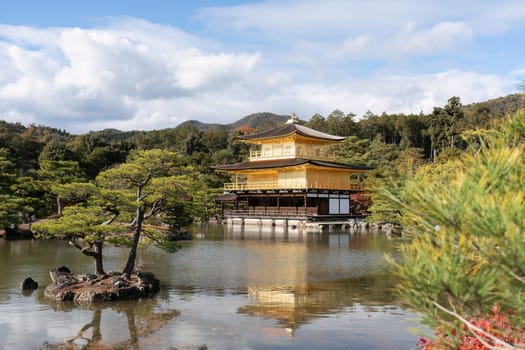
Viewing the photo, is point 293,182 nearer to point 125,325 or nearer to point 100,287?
point 100,287

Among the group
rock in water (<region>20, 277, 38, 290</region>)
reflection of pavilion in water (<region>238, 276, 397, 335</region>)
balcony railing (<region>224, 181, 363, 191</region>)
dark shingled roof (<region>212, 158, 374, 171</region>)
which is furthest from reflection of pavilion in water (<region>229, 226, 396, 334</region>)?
dark shingled roof (<region>212, 158, 374, 171</region>)

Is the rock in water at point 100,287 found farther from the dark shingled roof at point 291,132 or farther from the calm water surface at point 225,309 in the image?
the dark shingled roof at point 291,132

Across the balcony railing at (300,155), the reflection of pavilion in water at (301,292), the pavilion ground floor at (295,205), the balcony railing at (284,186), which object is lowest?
the reflection of pavilion in water at (301,292)

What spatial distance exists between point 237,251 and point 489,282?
15.7 m

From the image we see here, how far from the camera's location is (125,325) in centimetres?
765

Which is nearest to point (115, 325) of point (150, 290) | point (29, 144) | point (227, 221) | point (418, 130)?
point (150, 290)

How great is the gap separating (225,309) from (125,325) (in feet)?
5.82

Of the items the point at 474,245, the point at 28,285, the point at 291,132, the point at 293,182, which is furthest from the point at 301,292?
the point at 291,132

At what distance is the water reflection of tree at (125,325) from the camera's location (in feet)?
22.0

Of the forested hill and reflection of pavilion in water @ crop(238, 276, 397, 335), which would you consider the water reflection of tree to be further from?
the forested hill

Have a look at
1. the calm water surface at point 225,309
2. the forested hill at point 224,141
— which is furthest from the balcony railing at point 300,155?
the calm water surface at point 225,309

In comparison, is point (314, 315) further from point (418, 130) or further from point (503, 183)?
point (418, 130)

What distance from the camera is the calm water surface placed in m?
6.89

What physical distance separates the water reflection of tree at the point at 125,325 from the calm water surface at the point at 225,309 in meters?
0.01
